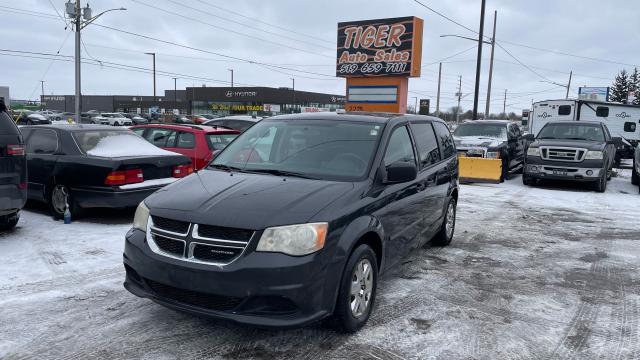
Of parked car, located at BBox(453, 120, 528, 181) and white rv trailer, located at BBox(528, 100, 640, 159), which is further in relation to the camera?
white rv trailer, located at BBox(528, 100, 640, 159)

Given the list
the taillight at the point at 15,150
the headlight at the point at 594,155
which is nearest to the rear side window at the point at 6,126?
the taillight at the point at 15,150

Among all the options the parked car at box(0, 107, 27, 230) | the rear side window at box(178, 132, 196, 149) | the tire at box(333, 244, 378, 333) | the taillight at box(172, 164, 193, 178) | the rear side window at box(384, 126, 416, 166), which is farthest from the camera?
the rear side window at box(178, 132, 196, 149)

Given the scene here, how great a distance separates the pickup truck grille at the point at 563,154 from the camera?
40.3 ft

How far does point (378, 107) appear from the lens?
1927 cm

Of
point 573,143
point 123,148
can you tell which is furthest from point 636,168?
point 123,148

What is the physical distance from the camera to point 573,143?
1255 cm

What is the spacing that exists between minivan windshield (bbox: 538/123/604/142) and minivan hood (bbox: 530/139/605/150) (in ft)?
1.42

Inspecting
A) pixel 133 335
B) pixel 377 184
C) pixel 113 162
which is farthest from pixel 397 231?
pixel 113 162

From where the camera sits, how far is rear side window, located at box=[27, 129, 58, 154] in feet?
24.9

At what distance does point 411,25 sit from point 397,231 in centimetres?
1517

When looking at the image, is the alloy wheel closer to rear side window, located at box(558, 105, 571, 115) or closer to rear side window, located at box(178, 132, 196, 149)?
rear side window, located at box(178, 132, 196, 149)

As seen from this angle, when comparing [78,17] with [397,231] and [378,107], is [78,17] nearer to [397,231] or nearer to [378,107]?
[378,107]

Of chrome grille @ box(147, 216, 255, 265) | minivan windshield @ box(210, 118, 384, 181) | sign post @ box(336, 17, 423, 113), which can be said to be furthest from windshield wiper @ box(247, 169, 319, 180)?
sign post @ box(336, 17, 423, 113)

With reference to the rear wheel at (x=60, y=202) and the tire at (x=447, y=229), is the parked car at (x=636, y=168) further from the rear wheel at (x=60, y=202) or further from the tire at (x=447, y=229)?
the rear wheel at (x=60, y=202)
